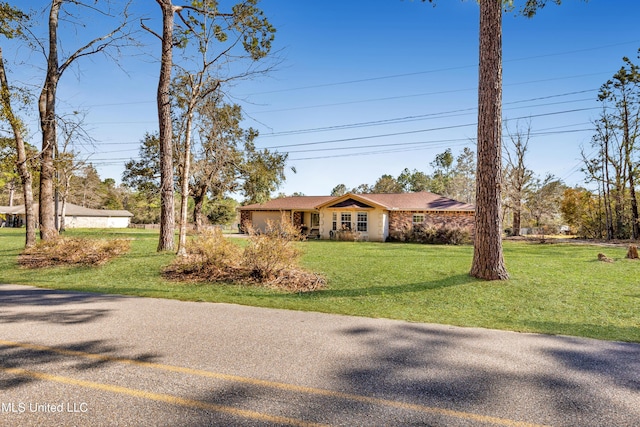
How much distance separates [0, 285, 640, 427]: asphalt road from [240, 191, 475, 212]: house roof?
18744 mm

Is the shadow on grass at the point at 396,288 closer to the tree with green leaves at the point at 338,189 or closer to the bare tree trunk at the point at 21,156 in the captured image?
the bare tree trunk at the point at 21,156

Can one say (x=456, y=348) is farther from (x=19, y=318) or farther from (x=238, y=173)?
(x=238, y=173)

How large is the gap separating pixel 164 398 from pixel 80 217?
190 ft

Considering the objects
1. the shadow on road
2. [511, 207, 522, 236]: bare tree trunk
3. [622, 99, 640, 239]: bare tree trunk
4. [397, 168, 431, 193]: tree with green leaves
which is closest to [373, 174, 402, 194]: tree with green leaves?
[397, 168, 431, 193]: tree with green leaves

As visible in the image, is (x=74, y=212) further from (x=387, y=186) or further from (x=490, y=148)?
(x=490, y=148)

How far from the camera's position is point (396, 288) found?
7.63 meters

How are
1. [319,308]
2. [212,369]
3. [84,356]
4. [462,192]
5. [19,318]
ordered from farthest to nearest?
[462,192] < [319,308] < [19,318] < [84,356] < [212,369]

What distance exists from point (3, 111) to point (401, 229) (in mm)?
20776

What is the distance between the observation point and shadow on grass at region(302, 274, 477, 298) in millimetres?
7203

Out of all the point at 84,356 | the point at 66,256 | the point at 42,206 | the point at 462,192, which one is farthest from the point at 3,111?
the point at 462,192

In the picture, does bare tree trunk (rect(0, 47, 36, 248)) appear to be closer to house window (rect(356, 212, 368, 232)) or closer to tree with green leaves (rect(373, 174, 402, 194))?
house window (rect(356, 212, 368, 232))

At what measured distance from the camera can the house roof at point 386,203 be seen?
23141 mm

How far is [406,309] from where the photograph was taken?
604 cm

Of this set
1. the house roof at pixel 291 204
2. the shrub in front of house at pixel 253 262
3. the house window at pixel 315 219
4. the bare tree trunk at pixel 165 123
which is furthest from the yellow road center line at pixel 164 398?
the house window at pixel 315 219
